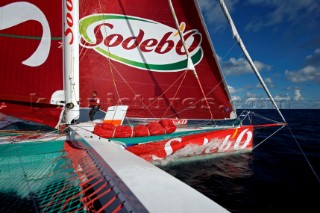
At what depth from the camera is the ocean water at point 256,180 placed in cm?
489

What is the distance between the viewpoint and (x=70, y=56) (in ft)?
20.2

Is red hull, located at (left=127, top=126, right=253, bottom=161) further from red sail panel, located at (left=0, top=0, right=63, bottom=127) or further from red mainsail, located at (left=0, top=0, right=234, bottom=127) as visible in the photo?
red sail panel, located at (left=0, top=0, right=63, bottom=127)

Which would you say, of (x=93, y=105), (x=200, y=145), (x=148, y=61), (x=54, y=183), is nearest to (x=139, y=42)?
(x=148, y=61)

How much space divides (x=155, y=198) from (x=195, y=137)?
20.2 ft

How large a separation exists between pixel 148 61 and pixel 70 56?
3.49 m

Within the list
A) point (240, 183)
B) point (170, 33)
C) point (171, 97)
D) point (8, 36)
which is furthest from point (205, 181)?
point (8, 36)

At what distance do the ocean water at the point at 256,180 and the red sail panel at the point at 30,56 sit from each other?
454cm

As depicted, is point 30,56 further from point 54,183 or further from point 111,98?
point 54,183

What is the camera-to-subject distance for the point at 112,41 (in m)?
8.71

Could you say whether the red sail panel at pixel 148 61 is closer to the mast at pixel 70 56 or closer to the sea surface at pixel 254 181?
the mast at pixel 70 56

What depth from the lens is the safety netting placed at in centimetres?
171

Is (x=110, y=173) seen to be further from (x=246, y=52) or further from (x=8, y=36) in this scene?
(x=8, y=36)

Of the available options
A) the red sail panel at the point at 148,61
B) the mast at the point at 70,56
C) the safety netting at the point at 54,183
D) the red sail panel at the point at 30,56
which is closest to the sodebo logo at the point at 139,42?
the red sail panel at the point at 148,61

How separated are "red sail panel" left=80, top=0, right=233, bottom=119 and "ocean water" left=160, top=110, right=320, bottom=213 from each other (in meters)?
2.43
